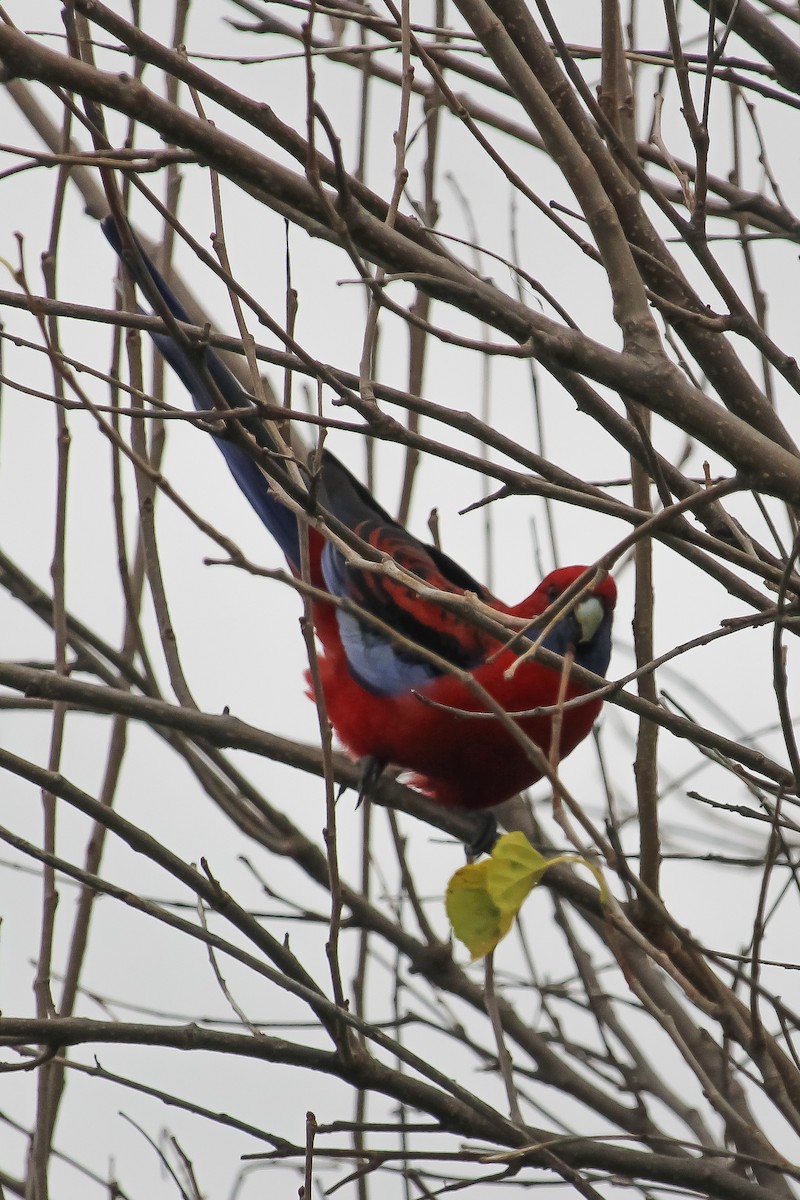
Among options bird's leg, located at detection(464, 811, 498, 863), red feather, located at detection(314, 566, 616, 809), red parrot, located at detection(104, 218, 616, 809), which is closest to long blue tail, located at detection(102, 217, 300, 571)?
red parrot, located at detection(104, 218, 616, 809)

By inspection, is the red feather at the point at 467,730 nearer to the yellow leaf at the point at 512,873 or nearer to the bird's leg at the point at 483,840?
the bird's leg at the point at 483,840

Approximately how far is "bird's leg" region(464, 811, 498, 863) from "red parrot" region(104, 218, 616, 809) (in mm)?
63

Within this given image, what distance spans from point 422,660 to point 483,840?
47 cm

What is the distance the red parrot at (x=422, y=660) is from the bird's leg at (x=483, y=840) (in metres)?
0.06

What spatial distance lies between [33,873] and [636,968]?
44.8 inches

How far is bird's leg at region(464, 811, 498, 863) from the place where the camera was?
279cm

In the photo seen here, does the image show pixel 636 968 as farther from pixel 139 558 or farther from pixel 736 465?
pixel 139 558

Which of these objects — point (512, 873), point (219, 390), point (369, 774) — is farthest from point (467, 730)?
point (512, 873)

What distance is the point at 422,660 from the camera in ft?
9.94

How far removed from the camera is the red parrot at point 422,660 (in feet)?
9.44

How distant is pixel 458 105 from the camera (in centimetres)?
162

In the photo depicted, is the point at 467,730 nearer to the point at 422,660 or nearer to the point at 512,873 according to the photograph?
the point at 422,660

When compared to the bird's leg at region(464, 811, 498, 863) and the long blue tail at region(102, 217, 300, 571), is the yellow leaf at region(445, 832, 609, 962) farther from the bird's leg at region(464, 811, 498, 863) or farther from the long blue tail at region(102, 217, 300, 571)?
the bird's leg at region(464, 811, 498, 863)

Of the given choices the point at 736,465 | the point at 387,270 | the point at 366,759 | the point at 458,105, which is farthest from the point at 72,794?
the point at 366,759
